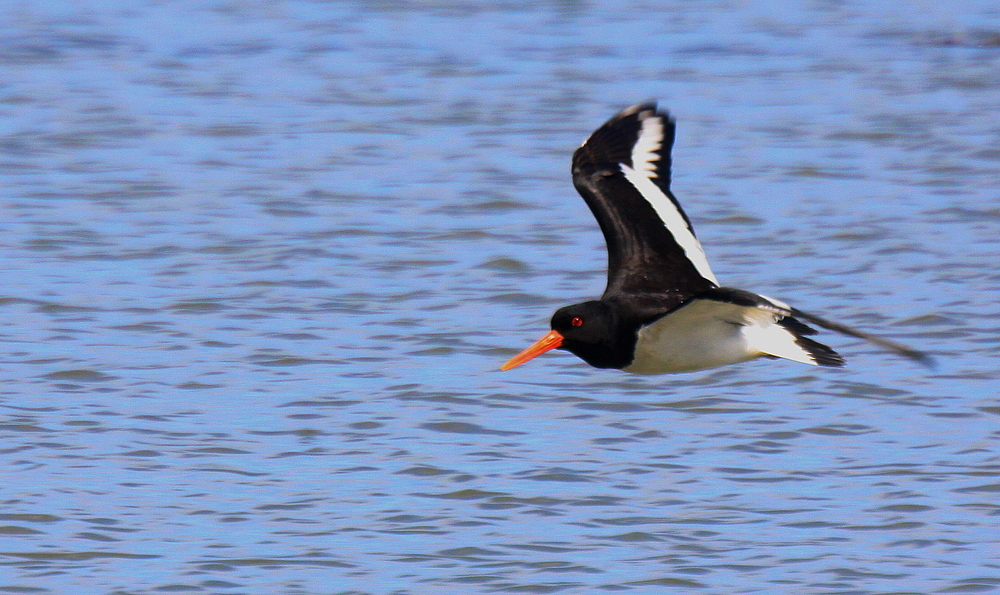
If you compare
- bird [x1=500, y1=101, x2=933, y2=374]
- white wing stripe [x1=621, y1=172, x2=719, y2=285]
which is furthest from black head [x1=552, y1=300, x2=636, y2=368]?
white wing stripe [x1=621, y1=172, x2=719, y2=285]

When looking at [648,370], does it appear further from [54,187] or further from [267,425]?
→ [54,187]

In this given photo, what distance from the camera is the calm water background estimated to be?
21.2 ft

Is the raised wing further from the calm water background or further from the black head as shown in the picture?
the calm water background

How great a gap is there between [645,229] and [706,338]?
545 millimetres

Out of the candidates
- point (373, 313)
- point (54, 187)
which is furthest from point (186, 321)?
point (54, 187)

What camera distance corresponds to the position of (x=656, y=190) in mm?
7262

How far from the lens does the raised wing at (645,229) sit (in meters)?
7.11

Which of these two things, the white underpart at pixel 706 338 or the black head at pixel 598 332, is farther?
the black head at pixel 598 332

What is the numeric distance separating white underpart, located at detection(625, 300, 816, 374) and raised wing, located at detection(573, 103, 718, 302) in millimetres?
214

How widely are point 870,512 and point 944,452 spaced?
2.50 ft

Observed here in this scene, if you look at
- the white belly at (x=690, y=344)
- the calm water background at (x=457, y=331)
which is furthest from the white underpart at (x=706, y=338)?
the calm water background at (x=457, y=331)

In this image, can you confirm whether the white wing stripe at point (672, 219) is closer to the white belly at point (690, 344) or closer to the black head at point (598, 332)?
the white belly at point (690, 344)

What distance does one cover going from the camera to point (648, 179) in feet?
24.0

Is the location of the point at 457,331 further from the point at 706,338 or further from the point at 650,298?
the point at 706,338
